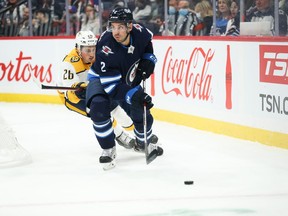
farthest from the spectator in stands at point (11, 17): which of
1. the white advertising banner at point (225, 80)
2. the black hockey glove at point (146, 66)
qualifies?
the black hockey glove at point (146, 66)

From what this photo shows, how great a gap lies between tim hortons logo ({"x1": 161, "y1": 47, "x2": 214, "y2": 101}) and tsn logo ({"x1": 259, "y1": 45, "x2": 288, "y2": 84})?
0.99 meters

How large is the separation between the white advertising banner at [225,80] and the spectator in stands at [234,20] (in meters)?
0.45

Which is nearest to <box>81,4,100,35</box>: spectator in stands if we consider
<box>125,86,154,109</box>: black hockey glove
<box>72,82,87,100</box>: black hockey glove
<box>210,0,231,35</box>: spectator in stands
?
<box>210,0,231,35</box>: spectator in stands

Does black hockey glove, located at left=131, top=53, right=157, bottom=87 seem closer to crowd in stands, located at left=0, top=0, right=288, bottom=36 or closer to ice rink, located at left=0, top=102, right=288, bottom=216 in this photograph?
ice rink, located at left=0, top=102, right=288, bottom=216

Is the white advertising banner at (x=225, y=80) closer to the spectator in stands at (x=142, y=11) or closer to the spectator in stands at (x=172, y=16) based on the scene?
the spectator in stands at (x=172, y=16)

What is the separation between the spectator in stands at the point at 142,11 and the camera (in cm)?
919

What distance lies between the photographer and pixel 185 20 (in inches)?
339

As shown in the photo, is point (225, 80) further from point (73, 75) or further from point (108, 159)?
point (108, 159)

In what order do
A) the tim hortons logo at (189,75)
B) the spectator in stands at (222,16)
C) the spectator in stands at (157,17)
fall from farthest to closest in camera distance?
the spectator in stands at (157,17) < the spectator in stands at (222,16) < the tim hortons logo at (189,75)

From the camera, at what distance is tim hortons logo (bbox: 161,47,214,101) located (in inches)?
291

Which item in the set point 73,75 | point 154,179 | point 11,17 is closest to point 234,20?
point 73,75

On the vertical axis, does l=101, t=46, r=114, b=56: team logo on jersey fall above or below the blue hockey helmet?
below

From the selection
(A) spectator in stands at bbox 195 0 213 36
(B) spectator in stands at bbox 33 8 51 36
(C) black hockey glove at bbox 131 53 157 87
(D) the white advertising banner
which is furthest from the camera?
(B) spectator in stands at bbox 33 8 51 36

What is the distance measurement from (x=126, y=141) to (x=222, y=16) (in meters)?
2.28
